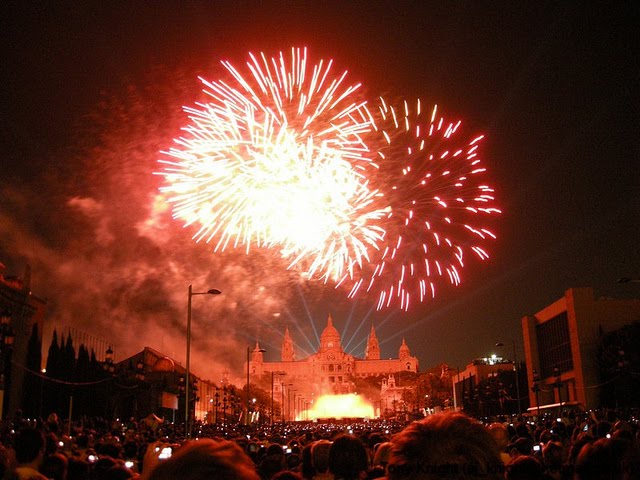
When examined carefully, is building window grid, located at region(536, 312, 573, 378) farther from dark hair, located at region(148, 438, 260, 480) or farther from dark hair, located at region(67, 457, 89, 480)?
dark hair, located at region(148, 438, 260, 480)

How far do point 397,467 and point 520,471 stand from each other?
433 centimetres

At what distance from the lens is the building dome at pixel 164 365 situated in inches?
4225

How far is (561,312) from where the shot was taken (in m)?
86.8

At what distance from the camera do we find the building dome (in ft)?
352

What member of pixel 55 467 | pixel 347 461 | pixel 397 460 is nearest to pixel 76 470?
pixel 55 467

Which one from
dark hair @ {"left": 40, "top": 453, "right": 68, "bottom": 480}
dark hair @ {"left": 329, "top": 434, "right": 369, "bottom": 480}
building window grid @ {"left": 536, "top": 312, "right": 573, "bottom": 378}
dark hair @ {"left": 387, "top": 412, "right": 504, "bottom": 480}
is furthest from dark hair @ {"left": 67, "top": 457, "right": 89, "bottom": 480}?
building window grid @ {"left": 536, "top": 312, "right": 573, "bottom": 378}

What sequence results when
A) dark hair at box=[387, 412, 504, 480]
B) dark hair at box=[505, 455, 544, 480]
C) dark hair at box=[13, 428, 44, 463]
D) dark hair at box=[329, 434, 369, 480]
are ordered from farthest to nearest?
1. dark hair at box=[13, 428, 44, 463]
2. dark hair at box=[329, 434, 369, 480]
3. dark hair at box=[505, 455, 544, 480]
4. dark hair at box=[387, 412, 504, 480]

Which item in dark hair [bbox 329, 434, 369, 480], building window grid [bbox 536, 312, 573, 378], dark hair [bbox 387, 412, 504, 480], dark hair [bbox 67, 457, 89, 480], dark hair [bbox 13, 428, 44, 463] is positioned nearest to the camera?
dark hair [bbox 387, 412, 504, 480]

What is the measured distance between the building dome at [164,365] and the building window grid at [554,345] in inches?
2074

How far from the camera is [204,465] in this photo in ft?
7.36

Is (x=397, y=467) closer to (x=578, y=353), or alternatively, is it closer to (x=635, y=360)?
(x=635, y=360)

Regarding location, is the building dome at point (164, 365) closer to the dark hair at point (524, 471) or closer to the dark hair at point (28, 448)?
the dark hair at point (28, 448)

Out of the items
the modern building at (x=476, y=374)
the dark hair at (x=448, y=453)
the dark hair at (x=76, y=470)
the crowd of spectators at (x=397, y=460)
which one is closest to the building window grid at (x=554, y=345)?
the modern building at (x=476, y=374)

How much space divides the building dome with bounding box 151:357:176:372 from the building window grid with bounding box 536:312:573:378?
173ft
